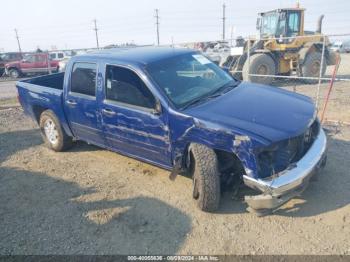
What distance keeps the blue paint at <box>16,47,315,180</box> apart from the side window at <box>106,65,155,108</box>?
91mm

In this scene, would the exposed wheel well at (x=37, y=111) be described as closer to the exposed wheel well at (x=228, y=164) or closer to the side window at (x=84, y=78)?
the side window at (x=84, y=78)

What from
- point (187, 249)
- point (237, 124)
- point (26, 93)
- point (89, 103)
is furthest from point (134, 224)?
point (26, 93)

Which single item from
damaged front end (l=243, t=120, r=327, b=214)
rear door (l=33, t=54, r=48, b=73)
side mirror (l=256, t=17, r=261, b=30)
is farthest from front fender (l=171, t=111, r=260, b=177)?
rear door (l=33, t=54, r=48, b=73)

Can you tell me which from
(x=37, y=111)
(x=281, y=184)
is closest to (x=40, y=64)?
(x=37, y=111)

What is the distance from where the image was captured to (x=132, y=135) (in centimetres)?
427

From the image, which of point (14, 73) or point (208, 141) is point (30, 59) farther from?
point (208, 141)

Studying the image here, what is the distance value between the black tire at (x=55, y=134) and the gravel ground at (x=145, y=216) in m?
0.67

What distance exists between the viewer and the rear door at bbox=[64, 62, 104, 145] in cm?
470

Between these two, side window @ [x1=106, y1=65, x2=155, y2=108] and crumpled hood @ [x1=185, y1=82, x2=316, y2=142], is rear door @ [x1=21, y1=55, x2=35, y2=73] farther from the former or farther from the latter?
crumpled hood @ [x1=185, y1=82, x2=316, y2=142]

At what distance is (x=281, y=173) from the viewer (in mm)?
3254

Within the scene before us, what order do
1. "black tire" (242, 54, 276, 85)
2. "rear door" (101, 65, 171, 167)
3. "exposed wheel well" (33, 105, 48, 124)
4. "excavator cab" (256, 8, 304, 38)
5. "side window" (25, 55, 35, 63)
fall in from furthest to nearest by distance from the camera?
"side window" (25, 55, 35, 63) < "excavator cab" (256, 8, 304, 38) < "black tire" (242, 54, 276, 85) < "exposed wheel well" (33, 105, 48, 124) < "rear door" (101, 65, 171, 167)

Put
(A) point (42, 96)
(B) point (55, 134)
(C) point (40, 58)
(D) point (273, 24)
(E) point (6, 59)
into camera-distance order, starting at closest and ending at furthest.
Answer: (A) point (42, 96) → (B) point (55, 134) → (D) point (273, 24) → (C) point (40, 58) → (E) point (6, 59)

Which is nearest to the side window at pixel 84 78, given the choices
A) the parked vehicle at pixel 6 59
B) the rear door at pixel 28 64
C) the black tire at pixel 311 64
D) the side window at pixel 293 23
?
the black tire at pixel 311 64

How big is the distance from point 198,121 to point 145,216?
1.34 metres
